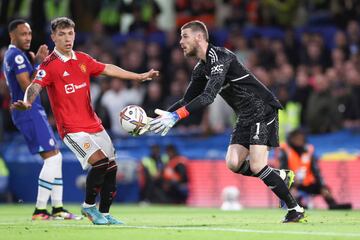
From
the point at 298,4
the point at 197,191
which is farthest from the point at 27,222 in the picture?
the point at 298,4

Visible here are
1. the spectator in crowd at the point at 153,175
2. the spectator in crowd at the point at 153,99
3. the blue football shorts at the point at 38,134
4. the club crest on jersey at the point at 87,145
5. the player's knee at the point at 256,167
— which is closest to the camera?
the club crest on jersey at the point at 87,145

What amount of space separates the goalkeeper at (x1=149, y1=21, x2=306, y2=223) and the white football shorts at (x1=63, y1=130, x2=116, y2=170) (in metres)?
0.94

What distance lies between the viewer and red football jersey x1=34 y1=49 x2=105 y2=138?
12.2m

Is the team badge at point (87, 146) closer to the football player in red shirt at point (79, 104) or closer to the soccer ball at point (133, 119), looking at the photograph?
the football player in red shirt at point (79, 104)

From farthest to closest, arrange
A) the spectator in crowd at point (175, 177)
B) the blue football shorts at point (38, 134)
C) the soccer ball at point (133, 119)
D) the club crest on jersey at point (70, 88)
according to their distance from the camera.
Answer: the spectator in crowd at point (175, 177) → the blue football shorts at point (38, 134) → the club crest on jersey at point (70, 88) → the soccer ball at point (133, 119)

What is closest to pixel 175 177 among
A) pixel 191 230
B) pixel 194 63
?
pixel 194 63

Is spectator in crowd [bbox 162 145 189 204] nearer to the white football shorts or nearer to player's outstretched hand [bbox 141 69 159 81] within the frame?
the white football shorts

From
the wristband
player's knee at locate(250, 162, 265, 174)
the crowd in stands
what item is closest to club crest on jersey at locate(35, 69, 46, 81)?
the wristband

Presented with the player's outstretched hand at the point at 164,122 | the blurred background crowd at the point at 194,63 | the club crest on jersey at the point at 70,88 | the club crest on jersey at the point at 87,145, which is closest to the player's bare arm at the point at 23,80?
the club crest on jersey at the point at 70,88

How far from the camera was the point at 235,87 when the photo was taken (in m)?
12.3

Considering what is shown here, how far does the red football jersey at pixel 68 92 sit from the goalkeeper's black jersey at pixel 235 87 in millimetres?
1078

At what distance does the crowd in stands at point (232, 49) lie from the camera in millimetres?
20281

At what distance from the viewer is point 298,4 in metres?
23.9

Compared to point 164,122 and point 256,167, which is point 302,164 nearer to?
point 256,167
